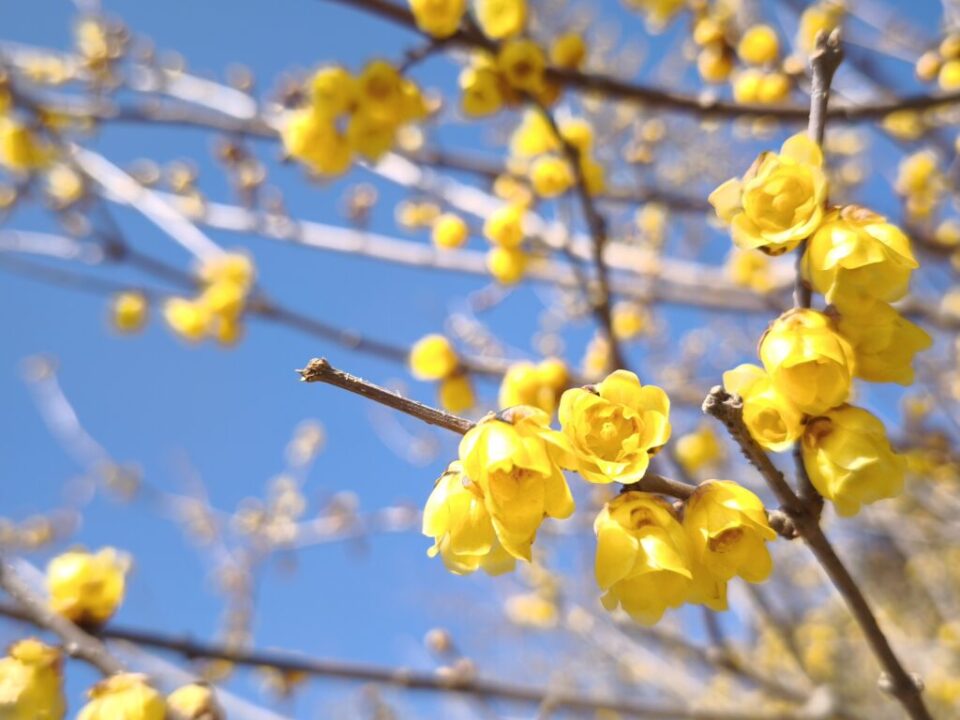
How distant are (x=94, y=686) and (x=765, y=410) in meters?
1.21

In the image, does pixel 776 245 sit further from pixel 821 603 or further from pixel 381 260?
pixel 821 603

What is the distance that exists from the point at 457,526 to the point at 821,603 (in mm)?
9103

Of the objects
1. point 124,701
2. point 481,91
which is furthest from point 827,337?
point 481,91

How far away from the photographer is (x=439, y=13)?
6.75ft

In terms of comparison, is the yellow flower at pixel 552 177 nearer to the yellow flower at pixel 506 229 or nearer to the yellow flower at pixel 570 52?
the yellow flower at pixel 506 229

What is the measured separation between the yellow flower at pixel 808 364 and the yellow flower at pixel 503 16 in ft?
5.28

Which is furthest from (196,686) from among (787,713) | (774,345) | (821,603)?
(821,603)

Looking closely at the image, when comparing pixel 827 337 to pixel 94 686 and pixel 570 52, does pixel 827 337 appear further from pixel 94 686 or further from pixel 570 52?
pixel 570 52

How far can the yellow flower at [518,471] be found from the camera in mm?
912

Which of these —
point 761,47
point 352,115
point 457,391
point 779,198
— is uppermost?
point 761,47

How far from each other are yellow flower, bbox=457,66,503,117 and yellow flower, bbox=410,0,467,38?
150mm

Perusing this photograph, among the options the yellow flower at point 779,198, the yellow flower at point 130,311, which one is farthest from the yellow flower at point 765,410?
the yellow flower at point 130,311

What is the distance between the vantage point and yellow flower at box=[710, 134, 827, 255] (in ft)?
3.53

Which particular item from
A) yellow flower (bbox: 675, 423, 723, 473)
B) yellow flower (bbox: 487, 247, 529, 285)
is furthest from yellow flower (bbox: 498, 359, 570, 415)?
yellow flower (bbox: 675, 423, 723, 473)
